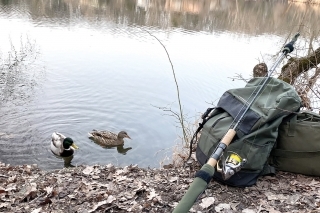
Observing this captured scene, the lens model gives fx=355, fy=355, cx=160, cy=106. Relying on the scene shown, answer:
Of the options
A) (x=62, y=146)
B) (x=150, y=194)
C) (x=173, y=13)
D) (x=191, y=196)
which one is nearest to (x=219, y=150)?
(x=191, y=196)

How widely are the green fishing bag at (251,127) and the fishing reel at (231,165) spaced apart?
61 millimetres

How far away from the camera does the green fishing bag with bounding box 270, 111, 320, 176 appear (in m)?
3.70

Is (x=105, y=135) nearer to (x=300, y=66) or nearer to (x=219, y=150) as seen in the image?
(x=300, y=66)

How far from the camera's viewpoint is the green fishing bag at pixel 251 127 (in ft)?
11.5

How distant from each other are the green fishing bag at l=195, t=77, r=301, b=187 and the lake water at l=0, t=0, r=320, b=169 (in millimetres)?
2055

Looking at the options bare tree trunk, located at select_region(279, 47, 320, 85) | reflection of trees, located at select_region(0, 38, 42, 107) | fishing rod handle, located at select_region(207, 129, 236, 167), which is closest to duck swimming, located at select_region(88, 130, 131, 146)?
reflection of trees, located at select_region(0, 38, 42, 107)

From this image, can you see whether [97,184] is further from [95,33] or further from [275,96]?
[95,33]

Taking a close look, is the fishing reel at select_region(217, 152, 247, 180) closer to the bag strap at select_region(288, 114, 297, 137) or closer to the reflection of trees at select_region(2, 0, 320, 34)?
the bag strap at select_region(288, 114, 297, 137)

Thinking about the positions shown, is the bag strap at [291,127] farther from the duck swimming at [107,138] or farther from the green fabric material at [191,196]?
the duck swimming at [107,138]

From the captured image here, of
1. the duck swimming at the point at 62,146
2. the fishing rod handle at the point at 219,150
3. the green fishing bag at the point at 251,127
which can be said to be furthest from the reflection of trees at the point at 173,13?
the fishing rod handle at the point at 219,150

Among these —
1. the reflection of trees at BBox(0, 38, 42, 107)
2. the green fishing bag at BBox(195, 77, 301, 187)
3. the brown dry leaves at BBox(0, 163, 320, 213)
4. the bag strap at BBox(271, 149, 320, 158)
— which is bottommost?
the reflection of trees at BBox(0, 38, 42, 107)

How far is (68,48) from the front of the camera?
14.1 m

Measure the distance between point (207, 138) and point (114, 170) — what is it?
4.72ft

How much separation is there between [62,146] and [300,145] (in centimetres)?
537
